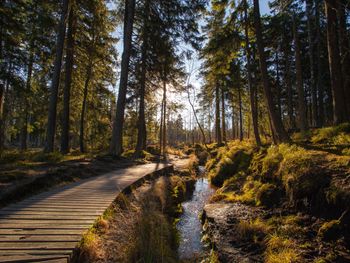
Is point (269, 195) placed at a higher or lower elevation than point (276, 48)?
lower

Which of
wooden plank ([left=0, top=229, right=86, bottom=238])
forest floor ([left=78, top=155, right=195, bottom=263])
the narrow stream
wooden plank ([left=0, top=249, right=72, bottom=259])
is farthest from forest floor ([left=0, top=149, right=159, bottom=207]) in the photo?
the narrow stream

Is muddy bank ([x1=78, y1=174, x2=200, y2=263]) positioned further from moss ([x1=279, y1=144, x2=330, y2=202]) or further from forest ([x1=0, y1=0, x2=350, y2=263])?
moss ([x1=279, y1=144, x2=330, y2=202])

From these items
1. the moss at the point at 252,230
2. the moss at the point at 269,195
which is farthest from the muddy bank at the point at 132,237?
the moss at the point at 269,195

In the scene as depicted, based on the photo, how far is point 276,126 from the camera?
10.8 meters

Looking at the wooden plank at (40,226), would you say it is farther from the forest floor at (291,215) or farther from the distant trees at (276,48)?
the distant trees at (276,48)

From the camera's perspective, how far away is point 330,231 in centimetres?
421

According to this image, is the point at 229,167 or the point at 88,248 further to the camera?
the point at 229,167

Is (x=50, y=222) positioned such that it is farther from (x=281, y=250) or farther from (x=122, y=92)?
(x=122, y=92)

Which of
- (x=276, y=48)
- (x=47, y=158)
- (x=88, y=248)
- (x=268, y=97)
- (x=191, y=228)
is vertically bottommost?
(x=191, y=228)

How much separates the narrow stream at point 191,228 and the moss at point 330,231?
242cm

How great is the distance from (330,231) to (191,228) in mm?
3713

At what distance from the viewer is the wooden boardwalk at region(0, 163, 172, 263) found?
10.2 feet

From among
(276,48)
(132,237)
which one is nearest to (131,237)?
(132,237)

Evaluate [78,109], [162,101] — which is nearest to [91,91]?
[78,109]
